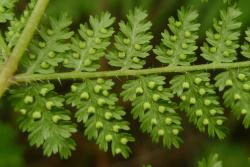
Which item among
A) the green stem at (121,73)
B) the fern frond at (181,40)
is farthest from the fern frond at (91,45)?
the fern frond at (181,40)

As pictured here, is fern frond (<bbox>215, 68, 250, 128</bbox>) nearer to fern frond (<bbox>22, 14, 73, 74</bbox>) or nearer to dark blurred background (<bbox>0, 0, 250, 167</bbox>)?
fern frond (<bbox>22, 14, 73, 74</bbox>)

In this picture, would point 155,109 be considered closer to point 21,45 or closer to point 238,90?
point 238,90

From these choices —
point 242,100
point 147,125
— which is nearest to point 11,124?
point 147,125

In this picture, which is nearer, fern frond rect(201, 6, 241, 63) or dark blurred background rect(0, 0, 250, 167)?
fern frond rect(201, 6, 241, 63)

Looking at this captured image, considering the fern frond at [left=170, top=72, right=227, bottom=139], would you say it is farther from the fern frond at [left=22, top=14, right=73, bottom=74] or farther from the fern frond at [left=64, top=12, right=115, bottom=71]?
the fern frond at [left=22, top=14, right=73, bottom=74]

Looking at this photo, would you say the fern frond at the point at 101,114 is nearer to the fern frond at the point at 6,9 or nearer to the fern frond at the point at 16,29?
the fern frond at the point at 16,29

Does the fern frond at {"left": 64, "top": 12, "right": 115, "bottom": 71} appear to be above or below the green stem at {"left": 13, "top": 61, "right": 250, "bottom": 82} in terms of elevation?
above

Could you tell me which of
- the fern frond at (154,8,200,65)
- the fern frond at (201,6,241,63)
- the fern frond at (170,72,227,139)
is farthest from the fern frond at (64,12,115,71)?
the fern frond at (201,6,241,63)
